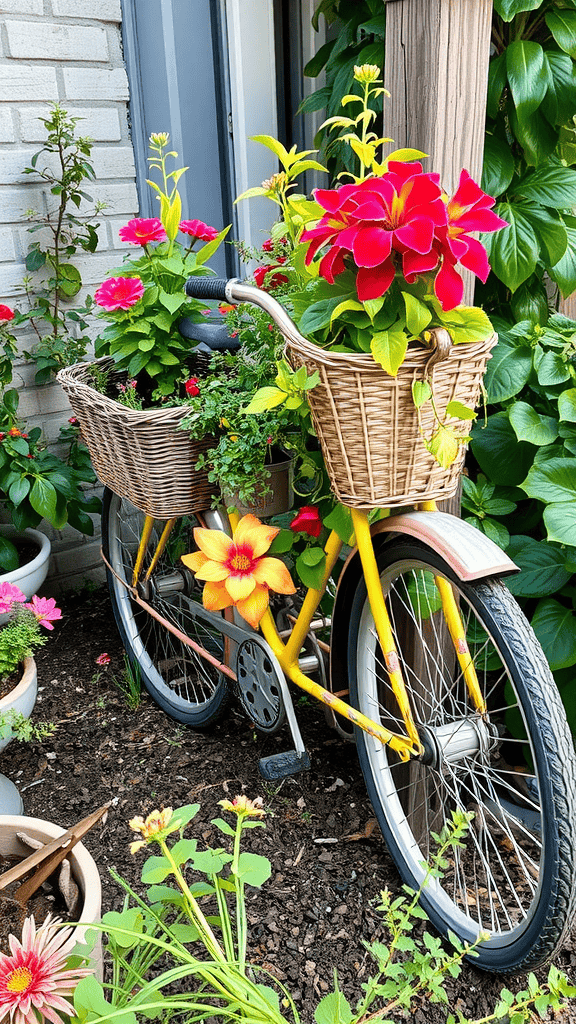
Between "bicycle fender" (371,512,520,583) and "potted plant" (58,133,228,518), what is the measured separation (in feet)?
1.74

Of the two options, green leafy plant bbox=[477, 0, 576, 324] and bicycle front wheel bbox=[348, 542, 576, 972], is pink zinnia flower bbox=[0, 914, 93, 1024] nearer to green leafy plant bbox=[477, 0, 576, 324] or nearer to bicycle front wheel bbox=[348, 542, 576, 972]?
bicycle front wheel bbox=[348, 542, 576, 972]

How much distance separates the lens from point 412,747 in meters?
1.37

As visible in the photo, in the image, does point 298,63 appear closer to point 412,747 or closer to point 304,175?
point 304,175

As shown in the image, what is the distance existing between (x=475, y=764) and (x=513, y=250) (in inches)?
39.8

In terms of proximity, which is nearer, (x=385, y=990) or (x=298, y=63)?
(x=385, y=990)

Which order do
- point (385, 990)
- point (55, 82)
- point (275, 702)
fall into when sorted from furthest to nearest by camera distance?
1. point (55, 82)
2. point (275, 702)
3. point (385, 990)

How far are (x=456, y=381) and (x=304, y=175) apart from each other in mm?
1772

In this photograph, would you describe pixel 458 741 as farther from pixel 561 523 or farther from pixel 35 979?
pixel 35 979

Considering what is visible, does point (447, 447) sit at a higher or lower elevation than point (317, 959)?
higher

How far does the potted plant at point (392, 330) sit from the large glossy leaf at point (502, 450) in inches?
15.9

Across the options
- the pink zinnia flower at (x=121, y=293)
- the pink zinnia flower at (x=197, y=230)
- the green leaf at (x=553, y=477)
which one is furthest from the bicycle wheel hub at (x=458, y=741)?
the pink zinnia flower at (x=197, y=230)

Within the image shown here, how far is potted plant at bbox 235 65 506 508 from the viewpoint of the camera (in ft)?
3.51

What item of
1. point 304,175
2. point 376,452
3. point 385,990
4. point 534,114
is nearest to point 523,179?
point 534,114

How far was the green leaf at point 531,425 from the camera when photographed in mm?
1541
